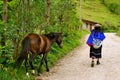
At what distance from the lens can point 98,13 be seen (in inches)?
4272

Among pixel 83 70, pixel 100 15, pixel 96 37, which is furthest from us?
pixel 100 15

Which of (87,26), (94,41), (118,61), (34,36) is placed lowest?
(87,26)

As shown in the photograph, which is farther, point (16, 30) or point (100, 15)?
point (100, 15)

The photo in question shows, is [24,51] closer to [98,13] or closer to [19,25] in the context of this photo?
[19,25]

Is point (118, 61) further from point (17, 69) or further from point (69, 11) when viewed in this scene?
point (69, 11)

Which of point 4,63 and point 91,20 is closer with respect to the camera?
point 4,63

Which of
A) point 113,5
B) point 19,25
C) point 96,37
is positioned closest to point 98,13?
point 113,5

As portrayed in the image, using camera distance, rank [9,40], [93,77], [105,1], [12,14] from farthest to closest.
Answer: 1. [105,1]
2. [12,14]
3. [9,40]
4. [93,77]

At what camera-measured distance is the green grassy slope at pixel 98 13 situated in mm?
96031

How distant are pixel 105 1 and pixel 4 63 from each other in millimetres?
113984

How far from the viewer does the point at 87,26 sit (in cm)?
9294

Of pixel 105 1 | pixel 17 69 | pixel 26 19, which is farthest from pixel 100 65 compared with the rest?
pixel 105 1

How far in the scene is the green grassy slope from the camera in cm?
9603

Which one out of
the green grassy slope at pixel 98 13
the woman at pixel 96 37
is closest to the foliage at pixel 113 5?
the green grassy slope at pixel 98 13
